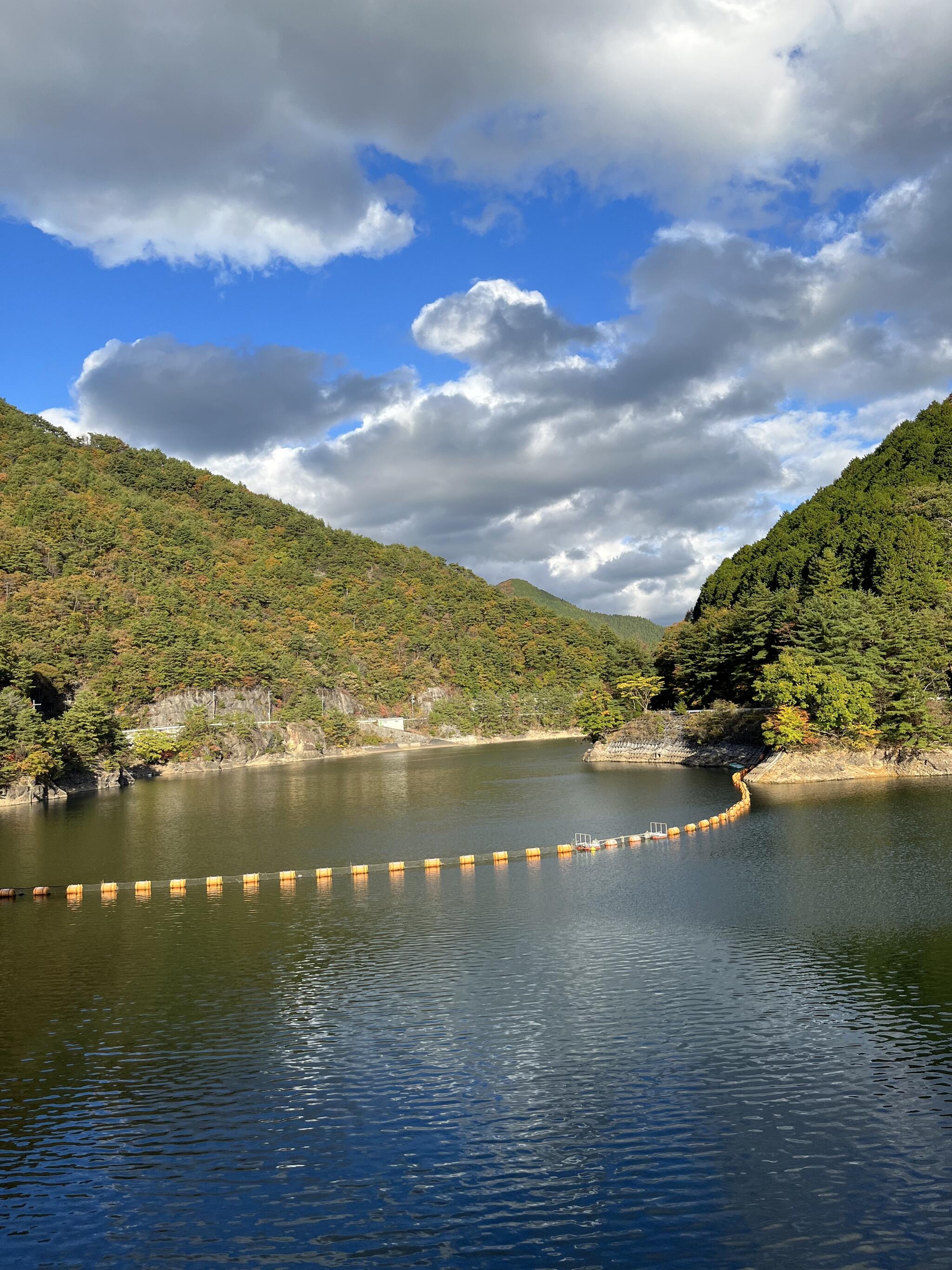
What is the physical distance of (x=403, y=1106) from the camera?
1627 cm

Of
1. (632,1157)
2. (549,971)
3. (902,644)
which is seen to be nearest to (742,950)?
(549,971)

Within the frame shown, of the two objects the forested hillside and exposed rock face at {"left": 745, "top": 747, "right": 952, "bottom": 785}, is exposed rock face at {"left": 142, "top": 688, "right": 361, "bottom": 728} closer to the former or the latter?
the forested hillside

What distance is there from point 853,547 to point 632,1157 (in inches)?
3311

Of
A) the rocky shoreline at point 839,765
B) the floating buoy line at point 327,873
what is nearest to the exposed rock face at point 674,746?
the rocky shoreline at point 839,765

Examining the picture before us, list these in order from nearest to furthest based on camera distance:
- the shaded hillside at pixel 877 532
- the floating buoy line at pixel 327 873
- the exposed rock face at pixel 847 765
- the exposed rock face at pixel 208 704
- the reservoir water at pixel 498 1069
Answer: the reservoir water at pixel 498 1069 → the floating buoy line at pixel 327 873 → the exposed rock face at pixel 847 765 → the shaded hillside at pixel 877 532 → the exposed rock face at pixel 208 704

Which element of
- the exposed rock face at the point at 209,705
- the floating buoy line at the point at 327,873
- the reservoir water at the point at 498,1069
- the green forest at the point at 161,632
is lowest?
the reservoir water at the point at 498,1069

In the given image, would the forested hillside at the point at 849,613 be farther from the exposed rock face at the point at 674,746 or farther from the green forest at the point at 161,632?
the green forest at the point at 161,632

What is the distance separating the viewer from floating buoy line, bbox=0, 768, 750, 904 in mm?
36594

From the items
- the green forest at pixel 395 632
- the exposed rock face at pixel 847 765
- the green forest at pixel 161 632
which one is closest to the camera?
the exposed rock face at pixel 847 765

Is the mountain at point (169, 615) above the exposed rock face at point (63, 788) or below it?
above

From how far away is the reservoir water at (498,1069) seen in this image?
1255cm

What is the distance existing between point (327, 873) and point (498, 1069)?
72.3 feet

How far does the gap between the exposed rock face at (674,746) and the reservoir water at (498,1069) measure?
38.5 meters

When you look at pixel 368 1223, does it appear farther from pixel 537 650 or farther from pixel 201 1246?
pixel 537 650
